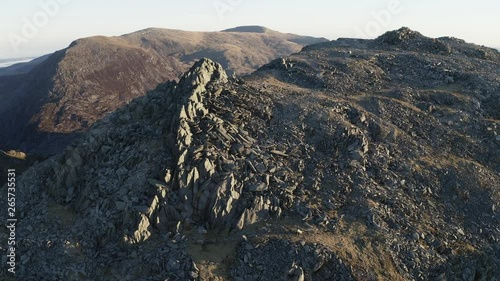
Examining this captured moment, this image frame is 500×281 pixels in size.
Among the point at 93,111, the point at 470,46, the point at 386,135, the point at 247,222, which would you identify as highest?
the point at 470,46

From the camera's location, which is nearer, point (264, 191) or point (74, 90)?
point (264, 191)

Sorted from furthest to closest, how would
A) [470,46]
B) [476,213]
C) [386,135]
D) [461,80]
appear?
[470,46] → [461,80] → [386,135] → [476,213]

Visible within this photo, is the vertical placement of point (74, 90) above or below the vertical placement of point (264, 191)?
below

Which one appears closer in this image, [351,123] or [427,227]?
[427,227]

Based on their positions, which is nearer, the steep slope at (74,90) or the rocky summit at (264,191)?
the rocky summit at (264,191)

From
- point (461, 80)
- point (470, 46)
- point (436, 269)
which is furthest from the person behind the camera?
point (470, 46)

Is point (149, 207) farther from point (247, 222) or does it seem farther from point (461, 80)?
Answer: point (461, 80)

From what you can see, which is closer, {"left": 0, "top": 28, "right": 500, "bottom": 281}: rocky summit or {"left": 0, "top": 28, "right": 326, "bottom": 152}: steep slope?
{"left": 0, "top": 28, "right": 500, "bottom": 281}: rocky summit

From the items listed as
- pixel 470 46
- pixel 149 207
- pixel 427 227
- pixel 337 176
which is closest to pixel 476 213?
pixel 427 227
